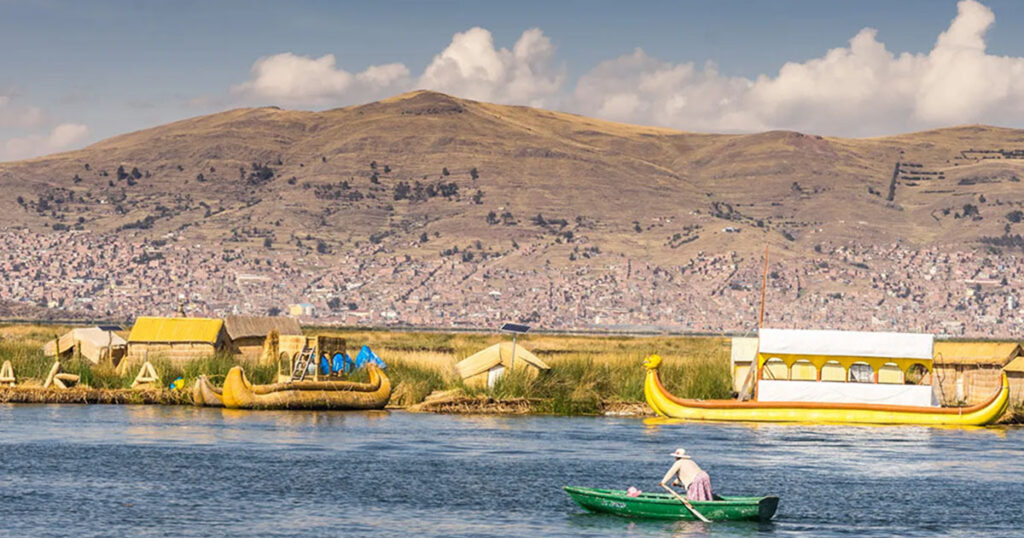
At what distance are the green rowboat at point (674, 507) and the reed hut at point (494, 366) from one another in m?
27.4

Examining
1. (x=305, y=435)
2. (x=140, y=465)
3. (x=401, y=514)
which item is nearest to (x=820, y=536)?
(x=401, y=514)

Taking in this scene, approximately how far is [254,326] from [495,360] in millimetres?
16192

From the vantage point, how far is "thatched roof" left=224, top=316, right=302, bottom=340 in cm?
6781

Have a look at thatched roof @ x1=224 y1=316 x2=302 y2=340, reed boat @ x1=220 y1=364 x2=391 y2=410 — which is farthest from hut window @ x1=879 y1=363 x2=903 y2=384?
thatched roof @ x1=224 y1=316 x2=302 y2=340

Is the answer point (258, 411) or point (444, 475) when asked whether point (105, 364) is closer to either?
point (258, 411)

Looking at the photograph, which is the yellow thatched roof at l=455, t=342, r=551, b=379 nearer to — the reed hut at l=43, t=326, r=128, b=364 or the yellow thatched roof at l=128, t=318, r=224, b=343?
the yellow thatched roof at l=128, t=318, r=224, b=343

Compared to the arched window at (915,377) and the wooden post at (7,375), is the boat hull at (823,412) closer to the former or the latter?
the arched window at (915,377)

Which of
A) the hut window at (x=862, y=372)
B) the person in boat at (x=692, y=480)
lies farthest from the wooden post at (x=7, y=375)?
the person in boat at (x=692, y=480)

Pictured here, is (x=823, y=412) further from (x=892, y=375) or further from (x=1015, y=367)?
(x=892, y=375)

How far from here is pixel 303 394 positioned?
5512cm

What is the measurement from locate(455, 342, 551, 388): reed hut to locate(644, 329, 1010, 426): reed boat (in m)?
5.16

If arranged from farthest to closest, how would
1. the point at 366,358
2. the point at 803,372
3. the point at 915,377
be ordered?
the point at 366,358 → the point at 803,372 → the point at 915,377

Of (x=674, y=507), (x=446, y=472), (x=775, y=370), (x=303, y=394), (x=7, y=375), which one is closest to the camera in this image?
(x=674, y=507)

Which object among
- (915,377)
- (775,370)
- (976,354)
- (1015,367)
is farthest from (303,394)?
(1015,367)
